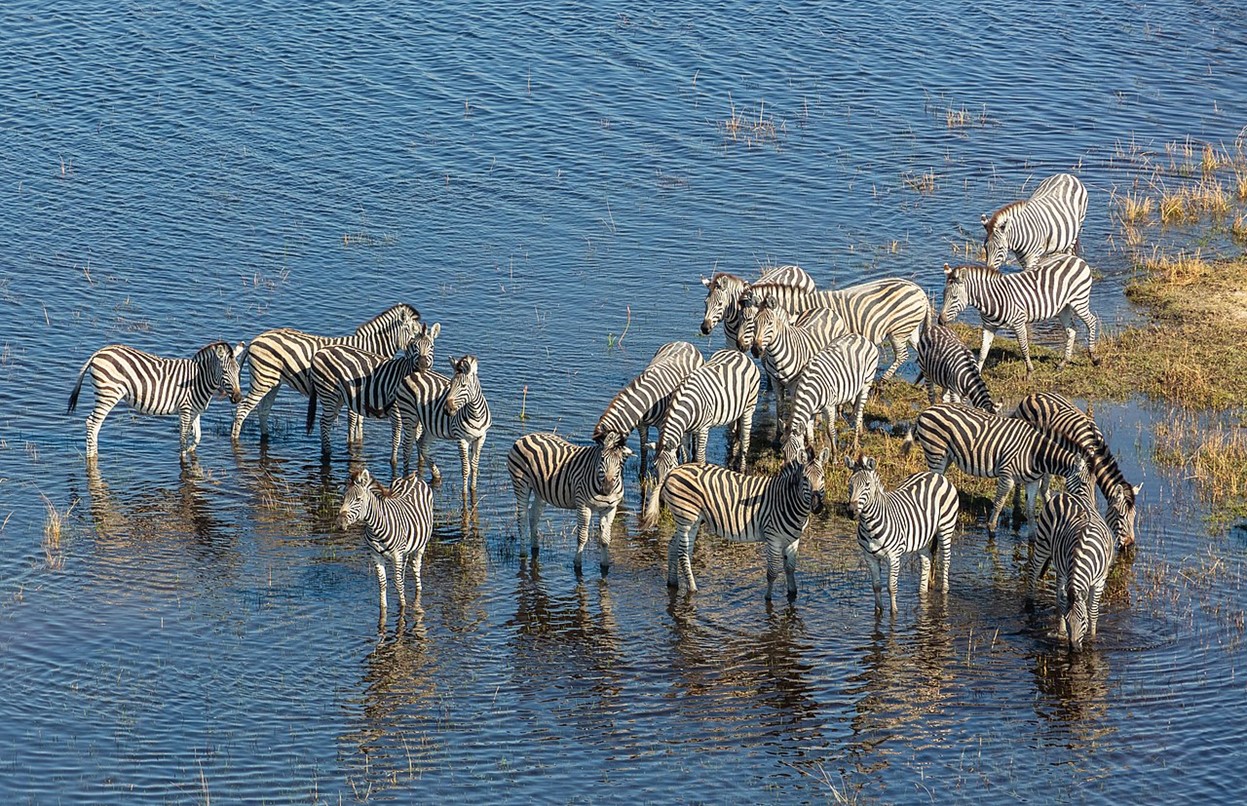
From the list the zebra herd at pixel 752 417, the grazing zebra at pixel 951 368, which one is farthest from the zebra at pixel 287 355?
the grazing zebra at pixel 951 368

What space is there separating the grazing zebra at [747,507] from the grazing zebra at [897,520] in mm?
640

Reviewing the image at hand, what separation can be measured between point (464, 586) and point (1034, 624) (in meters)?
6.00

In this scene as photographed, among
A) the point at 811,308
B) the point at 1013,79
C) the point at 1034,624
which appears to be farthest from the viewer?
the point at 1013,79

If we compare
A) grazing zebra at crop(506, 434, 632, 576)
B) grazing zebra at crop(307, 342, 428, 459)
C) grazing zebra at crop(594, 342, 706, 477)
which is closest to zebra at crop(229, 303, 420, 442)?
grazing zebra at crop(307, 342, 428, 459)

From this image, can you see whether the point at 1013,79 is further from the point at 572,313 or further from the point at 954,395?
the point at 954,395

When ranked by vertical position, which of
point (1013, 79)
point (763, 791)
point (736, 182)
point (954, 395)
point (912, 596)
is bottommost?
point (763, 791)

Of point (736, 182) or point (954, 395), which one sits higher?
point (736, 182)

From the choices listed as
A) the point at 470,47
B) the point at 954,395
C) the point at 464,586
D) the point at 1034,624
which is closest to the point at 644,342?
the point at 954,395

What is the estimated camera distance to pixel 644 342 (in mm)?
25500

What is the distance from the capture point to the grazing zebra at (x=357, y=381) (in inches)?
852

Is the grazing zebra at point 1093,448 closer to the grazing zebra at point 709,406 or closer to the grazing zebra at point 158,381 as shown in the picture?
the grazing zebra at point 709,406

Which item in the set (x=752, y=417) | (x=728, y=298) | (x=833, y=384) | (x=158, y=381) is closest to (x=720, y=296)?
(x=728, y=298)

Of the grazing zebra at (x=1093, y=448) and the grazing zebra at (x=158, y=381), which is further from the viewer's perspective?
the grazing zebra at (x=158, y=381)

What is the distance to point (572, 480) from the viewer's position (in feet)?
60.3
